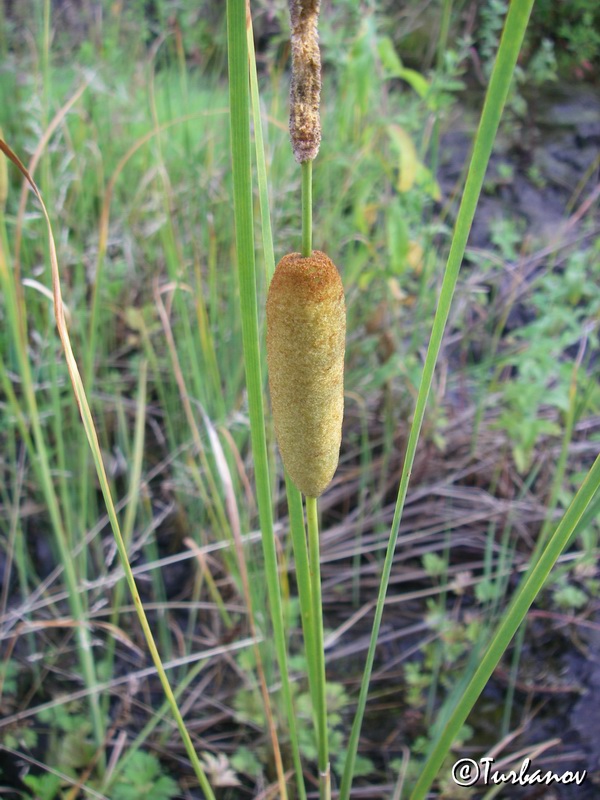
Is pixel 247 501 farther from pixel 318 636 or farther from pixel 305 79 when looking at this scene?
pixel 305 79

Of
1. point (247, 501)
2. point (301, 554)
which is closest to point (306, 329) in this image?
point (301, 554)

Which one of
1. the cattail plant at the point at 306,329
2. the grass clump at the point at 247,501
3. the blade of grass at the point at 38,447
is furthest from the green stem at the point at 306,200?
the blade of grass at the point at 38,447

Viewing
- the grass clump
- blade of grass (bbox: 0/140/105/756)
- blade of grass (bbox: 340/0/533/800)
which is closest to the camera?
blade of grass (bbox: 340/0/533/800)

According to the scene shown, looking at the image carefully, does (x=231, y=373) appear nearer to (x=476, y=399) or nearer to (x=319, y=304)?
(x=476, y=399)

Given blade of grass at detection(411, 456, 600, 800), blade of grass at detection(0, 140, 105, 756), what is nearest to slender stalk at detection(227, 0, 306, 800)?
blade of grass at detection(411, 456, 600, 800)

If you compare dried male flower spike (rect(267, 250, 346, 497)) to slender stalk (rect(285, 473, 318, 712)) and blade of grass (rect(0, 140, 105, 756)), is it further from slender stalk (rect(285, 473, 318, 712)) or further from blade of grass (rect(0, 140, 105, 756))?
blade of grass (rect(0, 140, 105, 756))

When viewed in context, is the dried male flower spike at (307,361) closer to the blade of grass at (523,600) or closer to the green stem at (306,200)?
the green stem at (306,200)

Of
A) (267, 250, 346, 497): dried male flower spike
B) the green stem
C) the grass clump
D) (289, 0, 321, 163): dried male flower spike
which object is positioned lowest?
the grass clump
